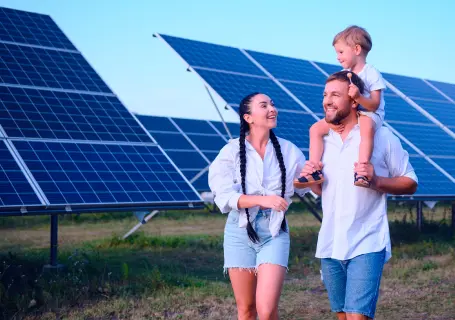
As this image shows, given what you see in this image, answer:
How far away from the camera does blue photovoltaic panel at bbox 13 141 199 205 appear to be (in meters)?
8.45

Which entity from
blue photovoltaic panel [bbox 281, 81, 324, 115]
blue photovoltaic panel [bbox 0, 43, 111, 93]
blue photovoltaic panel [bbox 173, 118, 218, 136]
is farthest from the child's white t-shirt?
blue photovoltaic panel [bbox 173, 118, 218, 136]

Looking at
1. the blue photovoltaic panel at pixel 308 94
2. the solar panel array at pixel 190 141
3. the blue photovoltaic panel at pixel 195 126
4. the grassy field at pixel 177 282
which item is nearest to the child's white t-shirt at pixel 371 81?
the grassy field at pixel 177 282

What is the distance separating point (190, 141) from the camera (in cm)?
2053

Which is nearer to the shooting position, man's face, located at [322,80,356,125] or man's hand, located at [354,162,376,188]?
man's hand, located at [354,162,376,188]

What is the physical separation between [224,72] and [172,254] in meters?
3.66

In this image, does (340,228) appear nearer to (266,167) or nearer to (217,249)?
(266,167)

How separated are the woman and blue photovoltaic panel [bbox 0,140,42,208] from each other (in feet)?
12.3

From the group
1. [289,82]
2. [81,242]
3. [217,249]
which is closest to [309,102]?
[289,82]

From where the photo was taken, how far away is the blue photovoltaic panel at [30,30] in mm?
11367

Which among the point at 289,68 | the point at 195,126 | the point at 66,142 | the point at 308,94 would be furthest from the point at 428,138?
the point at 195,126

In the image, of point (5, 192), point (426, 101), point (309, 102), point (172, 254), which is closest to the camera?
point (5, 192)

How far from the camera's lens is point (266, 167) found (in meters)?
4.71

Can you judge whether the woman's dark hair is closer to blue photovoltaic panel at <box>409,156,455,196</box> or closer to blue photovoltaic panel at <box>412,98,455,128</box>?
blue photovoltaic panel at <box>409,156,455,196</box>

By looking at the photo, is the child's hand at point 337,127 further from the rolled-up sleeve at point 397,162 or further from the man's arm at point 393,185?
the man's arm at point 393,185
